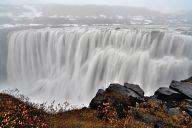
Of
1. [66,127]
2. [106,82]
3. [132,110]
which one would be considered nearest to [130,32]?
[106,82]

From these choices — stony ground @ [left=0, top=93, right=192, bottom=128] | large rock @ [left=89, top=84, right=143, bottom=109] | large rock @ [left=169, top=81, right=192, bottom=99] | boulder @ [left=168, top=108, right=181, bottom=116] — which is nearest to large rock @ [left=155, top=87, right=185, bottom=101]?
large rock @ [left=169, top=81, right=192, bottom=99]

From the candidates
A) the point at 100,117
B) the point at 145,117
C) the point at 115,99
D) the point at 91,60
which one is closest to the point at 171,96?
the point at 115,99

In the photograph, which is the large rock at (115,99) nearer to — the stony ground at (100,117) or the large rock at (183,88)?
the stony ground at (100,117)

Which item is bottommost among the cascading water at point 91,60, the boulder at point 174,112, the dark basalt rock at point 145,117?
the cascading water at point 91,60

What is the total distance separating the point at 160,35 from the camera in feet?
136

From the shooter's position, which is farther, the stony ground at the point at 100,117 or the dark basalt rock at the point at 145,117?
the dark basalt rock at the point at 145,117

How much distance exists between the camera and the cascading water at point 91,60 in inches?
1511

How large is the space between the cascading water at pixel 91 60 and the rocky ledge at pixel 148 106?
1630 cm

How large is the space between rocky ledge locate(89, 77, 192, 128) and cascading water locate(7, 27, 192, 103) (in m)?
16.3

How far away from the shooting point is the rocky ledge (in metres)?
15.5

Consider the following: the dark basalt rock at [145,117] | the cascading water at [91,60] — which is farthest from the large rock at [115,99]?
the cascading water at [91,60]

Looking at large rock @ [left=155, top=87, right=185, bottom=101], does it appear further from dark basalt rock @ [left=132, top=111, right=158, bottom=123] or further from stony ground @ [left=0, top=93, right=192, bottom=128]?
dark basalt rock @ [left=132, top=111, right=158, bottom=123]

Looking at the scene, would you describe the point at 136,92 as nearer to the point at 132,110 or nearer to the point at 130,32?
the point at 132,110

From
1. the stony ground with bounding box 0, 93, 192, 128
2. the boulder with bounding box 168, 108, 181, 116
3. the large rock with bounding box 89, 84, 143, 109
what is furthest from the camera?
the boulder with bounding box 168, 108, 181, 116
